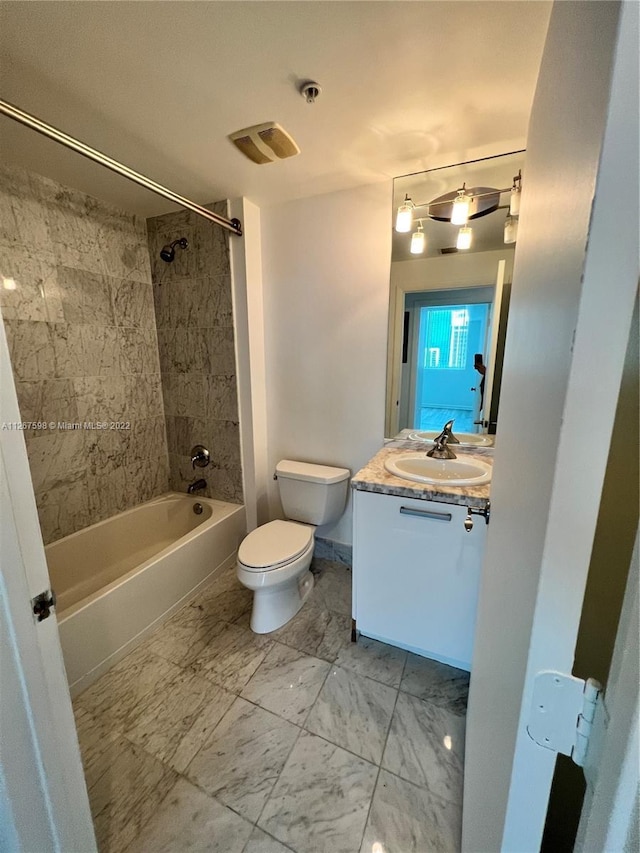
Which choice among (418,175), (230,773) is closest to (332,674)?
(230,773)

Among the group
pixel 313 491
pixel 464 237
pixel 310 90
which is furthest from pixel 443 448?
pixel 310 90

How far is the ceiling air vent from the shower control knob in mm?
1711

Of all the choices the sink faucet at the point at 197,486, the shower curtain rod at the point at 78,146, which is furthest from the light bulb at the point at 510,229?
the sink faucet at the point at 197,486

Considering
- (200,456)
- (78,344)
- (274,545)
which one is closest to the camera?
(274,545)

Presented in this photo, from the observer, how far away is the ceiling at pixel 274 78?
92cm

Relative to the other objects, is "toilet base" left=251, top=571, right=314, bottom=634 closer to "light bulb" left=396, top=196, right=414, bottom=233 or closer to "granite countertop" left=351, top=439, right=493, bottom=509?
"granite countertop" left=351, top=439, right=493, bottom=509

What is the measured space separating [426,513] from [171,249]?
221cm

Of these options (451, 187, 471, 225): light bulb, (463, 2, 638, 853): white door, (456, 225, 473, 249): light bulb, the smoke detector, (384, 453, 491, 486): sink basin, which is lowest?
(384, 453, 491, 486): sink basin

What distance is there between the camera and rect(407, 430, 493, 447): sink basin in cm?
177

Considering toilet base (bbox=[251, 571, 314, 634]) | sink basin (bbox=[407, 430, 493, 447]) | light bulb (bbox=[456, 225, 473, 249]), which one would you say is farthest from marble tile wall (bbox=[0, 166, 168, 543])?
light bulb (bbox=[456, 225, 473, 249])

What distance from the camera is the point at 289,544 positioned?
1754 mm

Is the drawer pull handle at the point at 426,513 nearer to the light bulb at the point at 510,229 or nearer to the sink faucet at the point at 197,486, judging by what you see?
the light bulb at the point at 510,229

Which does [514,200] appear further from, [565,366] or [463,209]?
[565,366]

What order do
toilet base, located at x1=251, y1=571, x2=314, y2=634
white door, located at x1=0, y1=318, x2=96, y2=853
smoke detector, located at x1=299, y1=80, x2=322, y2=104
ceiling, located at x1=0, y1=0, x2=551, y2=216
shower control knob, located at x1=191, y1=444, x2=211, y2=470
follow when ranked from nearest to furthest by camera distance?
white door, located at x1=0, y1=318, x2=96, y2=853
ceiling, located at x1=0, y1=0, x2=551, y2=216
smoke detector, located at x1=299, y1=80, x2=322, y2=104
toilet base, located at x1=251, y1=571, x2=314, y2=634
shower control knob, located at x1=191, y1=444, x2=211, y2=470
